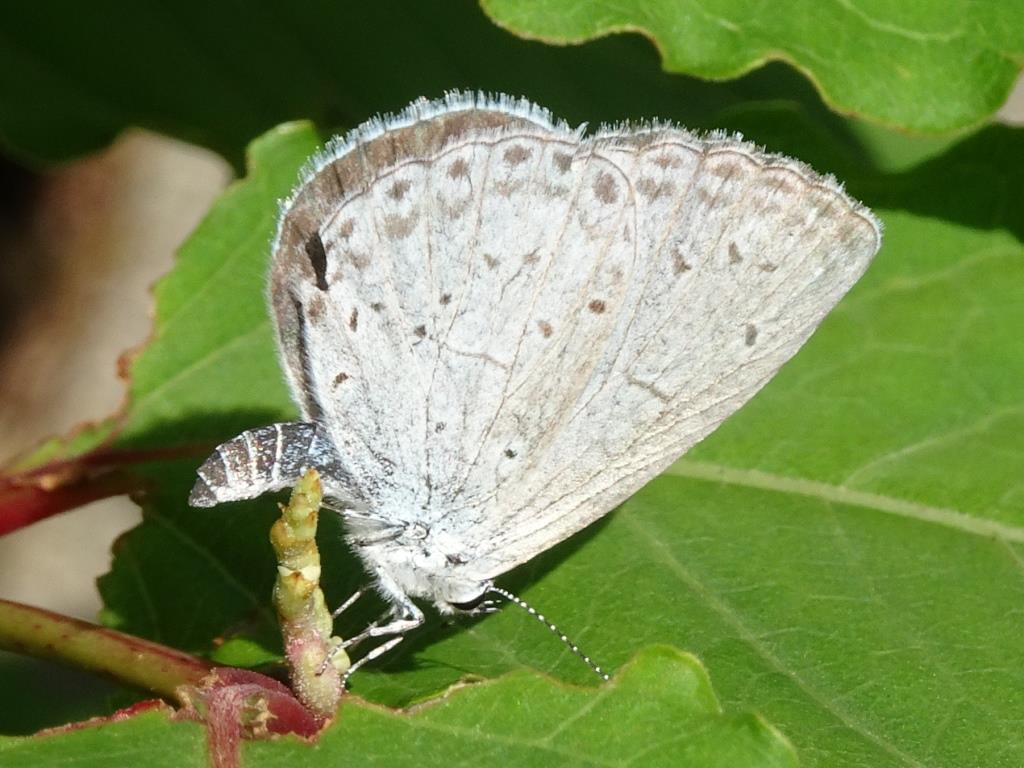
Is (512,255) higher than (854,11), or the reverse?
(854,11)

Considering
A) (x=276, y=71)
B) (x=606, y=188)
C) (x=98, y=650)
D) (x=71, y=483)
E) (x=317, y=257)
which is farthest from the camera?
(x=276, y=71)

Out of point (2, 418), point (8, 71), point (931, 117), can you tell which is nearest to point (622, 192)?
point (931, 117)

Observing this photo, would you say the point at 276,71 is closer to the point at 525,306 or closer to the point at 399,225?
the point at 399,225

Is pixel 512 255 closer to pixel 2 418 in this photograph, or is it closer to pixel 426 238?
pixel 426 238

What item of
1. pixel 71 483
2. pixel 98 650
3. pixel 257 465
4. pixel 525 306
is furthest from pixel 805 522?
pixel 71 483

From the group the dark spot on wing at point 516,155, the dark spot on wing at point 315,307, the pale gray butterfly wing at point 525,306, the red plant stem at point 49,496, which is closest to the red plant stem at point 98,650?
the red plant stem at point 49,496

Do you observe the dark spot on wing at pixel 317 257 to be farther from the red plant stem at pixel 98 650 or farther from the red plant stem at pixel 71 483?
the red plant stem at pixel 98 650
